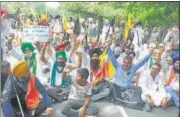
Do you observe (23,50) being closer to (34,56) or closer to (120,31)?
(34,56)

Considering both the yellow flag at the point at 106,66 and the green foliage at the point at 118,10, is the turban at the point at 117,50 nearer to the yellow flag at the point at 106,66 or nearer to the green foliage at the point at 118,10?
the yellow flag at the point at 106,66

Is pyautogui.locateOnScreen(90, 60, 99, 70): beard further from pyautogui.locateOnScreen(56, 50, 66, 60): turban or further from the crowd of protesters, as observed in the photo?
pyautogui.locateOnScreen(56, 50, 66, 60): turban

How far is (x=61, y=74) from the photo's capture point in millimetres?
3799

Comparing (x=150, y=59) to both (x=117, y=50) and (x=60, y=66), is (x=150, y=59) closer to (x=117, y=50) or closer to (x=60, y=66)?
(x=117, y=50)

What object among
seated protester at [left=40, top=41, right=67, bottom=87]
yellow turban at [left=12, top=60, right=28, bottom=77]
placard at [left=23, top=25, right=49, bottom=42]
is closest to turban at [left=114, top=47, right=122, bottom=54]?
seated protester at [left=40, top=41, right=67, bottom=87]

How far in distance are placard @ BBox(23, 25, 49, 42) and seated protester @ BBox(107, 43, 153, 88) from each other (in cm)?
46

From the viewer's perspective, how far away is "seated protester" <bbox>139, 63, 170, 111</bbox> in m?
3.67

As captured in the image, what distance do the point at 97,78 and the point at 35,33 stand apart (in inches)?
21.0

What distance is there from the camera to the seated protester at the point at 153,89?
3.67m

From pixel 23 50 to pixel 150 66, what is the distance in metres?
0.89

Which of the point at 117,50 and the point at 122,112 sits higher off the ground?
the point at 117,50

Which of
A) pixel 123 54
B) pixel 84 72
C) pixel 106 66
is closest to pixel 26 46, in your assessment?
pixel 84 72

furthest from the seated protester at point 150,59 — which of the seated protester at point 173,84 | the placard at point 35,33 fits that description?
the placard at point 35,33

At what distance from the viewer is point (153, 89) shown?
3.69 m
